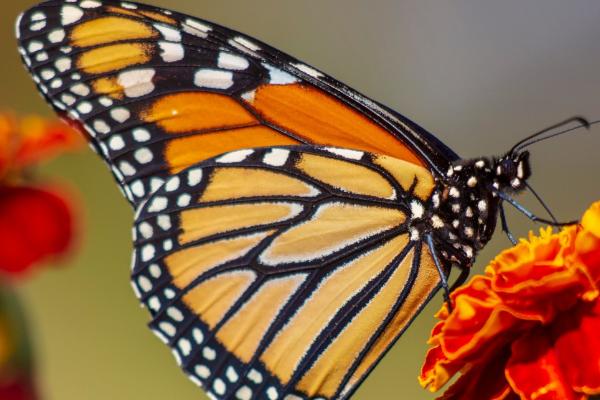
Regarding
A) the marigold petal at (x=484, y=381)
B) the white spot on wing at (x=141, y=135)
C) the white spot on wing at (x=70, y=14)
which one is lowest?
the marigold petal at (x=484, y=381)

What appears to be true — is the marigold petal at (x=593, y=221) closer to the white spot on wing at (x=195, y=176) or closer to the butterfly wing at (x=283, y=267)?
the butterfly wing at (x=283, y=267)

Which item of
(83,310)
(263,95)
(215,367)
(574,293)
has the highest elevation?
(263,95)

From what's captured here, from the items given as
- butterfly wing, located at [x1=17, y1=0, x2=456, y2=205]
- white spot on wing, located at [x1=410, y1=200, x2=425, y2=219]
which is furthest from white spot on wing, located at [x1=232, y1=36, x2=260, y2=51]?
white spot on wing, located at [x1=410, y1=200, x2=425, y2=219]

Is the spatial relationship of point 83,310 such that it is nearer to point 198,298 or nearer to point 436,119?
point 436,119

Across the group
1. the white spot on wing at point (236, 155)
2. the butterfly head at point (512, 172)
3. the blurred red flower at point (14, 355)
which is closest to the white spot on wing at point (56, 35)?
the white spot on wing at point (236, 155)

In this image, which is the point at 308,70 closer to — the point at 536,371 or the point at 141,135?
the point at 141,135

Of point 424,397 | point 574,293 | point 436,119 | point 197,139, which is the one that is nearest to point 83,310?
point 424,397

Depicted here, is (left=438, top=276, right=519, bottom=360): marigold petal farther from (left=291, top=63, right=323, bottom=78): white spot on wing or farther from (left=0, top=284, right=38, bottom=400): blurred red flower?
(left=0, top=284, right=38, bottom=400): blurred red flower
